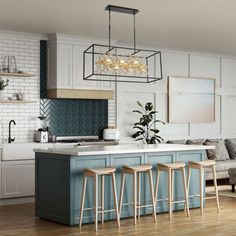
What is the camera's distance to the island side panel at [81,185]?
6.54 m

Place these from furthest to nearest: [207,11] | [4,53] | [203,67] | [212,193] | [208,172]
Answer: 1. [203,67]
2. [208,172]
3. [212,193]
4. [4,53]
5. [207,11]

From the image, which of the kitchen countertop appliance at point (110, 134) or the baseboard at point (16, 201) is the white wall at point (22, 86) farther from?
the kitchen countertop appliance at point (110, 134)

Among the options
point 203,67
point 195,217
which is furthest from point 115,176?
point 203,67

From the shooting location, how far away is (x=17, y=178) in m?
8.40

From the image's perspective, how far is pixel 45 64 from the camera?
9.20 m

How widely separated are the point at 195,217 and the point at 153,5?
2.85m

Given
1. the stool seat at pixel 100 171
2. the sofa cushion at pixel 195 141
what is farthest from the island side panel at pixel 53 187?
the sofa cushion at pixel 195 141

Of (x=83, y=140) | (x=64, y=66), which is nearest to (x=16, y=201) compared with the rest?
(x=83, y=140)

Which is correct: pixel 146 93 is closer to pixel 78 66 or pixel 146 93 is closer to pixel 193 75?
pixel 193 75

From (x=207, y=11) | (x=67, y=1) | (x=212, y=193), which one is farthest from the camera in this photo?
(x=212, y=193)

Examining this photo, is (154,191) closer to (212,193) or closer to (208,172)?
(212,193)

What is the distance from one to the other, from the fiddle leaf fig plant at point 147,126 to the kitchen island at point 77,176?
2646 mm

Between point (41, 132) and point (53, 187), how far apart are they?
225cm

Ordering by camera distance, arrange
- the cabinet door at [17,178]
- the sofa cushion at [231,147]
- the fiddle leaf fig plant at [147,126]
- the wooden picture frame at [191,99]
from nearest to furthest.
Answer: the cabinet door at [17,178], the fiddle leaf fig plant at [147,126], the wooden picture frame at [191,99], the sofa cushion at [231,147]
